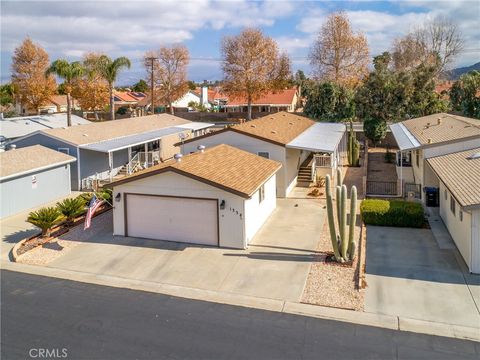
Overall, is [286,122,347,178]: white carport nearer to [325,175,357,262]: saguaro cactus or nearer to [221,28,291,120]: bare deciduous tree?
[325,175,357,262]: saguaro cactus

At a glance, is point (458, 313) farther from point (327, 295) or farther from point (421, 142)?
point (421, 142)

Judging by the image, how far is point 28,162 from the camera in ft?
74.7

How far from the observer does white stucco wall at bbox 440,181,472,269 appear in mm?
13516

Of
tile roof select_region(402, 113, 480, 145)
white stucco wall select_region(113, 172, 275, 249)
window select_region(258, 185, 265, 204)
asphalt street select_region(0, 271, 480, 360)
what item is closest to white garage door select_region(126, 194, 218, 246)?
white stucco wall select_region(113, 172, 275, 249)

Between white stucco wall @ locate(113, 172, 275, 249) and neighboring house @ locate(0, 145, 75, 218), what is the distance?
7065mm

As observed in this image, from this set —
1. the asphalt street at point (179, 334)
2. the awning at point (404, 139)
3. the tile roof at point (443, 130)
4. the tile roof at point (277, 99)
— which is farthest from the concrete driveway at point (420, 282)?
the tile roof at point (277, 99)

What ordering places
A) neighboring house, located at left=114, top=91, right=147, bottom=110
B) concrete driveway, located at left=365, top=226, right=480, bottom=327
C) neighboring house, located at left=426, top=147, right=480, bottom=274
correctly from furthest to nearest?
neighboring house, located at left=114, top=91, right=147, bottom=110, neighboring house, located at left=426, top=147, right=480, bottom=274, concrete driveway, located at left=365, top=226, right=480, bottom=327

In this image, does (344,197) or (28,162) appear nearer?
(344,197)

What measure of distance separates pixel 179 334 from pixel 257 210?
8.22m

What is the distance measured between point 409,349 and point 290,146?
1457 cm

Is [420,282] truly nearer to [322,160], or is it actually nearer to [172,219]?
[172,219]

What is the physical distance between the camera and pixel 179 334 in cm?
1041

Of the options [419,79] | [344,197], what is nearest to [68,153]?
[344,197]

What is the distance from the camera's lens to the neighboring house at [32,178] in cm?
2109
